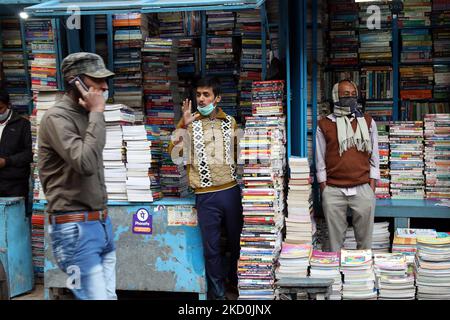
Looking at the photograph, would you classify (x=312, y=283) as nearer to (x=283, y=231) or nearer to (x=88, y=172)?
(x=283, y=231)

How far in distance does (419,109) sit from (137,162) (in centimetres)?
348

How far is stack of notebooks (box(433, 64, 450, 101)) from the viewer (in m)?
7.67

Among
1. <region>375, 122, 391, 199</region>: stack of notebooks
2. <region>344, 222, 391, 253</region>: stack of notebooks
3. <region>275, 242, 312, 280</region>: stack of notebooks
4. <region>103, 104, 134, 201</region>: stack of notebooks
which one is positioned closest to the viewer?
<region>275, 242, 312, 280</region>: stack of notebooks

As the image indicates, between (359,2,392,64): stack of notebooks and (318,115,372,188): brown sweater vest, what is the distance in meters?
1.60

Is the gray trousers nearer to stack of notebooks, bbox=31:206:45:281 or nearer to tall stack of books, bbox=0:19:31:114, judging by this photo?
stack of notebooks, bbox=31:206:45:281

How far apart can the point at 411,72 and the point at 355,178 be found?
2.08 metres

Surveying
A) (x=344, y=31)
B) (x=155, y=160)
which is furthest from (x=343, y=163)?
(x=344, y=31)

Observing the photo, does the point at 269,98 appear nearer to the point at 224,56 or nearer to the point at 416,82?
the point at 224,56

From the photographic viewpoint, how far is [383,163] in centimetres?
731

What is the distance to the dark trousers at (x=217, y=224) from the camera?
6000 millimetres

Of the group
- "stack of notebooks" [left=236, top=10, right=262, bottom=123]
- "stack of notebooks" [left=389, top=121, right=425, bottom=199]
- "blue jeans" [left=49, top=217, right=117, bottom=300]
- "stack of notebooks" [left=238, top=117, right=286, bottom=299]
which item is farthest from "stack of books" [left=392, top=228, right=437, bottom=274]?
"blue jeans" [left=49, top=217, right=117, bottom=300]

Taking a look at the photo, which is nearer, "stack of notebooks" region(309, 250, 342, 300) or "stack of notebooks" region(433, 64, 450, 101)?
"stack of notebooks" region(309, 250, 342, 300)

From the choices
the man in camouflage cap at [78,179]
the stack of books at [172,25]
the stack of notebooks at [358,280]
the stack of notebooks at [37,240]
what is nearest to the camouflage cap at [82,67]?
the man in camouflage cap at [78,179]
